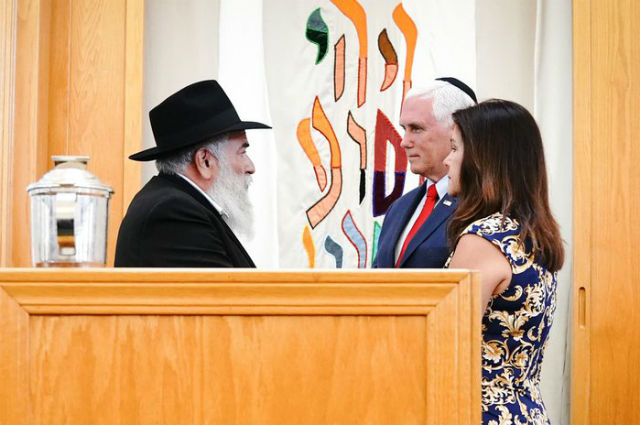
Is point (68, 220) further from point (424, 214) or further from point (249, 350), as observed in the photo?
point (424, 214)

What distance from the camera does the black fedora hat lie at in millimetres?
2645

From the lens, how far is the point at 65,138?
350 centimetres

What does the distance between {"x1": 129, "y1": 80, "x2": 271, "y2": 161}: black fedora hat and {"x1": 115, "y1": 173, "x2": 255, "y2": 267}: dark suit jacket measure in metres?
0.31

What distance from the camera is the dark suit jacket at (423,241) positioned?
2715mm

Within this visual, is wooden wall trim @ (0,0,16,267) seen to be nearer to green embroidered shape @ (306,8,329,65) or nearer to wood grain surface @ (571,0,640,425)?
green embroidered shape @ (306,8,329,65)

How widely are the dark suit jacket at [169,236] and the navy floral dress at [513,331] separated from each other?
2.25 ft

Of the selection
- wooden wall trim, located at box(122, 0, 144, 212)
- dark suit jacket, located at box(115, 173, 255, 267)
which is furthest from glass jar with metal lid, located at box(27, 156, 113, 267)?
wooden wall trim, located at box(122, 0, 144, 212)

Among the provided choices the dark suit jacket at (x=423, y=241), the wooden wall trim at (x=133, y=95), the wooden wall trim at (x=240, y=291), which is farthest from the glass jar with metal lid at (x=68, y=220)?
the wooden wall trim at (x=133, y=95)

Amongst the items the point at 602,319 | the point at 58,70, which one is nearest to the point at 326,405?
the point at 602,319

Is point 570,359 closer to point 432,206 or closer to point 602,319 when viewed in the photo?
point 602,319

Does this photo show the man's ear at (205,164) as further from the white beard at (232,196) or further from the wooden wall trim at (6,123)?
the wooden wall trim at (6,123)

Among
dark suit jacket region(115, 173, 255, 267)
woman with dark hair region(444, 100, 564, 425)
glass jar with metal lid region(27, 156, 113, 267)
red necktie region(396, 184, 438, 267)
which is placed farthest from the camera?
red necktie region(396, 184, 438, 267)

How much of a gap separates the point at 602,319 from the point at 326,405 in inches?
92.9

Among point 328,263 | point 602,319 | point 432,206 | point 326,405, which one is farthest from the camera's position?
point 328,263
